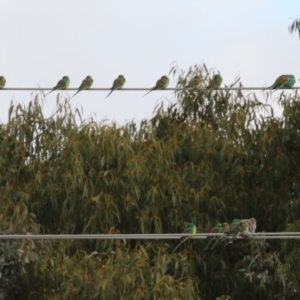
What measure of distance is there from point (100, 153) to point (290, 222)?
6.27ft

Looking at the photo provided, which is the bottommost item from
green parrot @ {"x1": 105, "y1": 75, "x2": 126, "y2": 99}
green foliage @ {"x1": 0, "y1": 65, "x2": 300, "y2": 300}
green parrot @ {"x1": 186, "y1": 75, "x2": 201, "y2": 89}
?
green foliage @ {"x1": 0, "y1": 65, "x2": 300, "y2": 300}

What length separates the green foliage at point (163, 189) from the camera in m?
11.8

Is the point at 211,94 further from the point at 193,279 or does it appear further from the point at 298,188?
the point at 193,279

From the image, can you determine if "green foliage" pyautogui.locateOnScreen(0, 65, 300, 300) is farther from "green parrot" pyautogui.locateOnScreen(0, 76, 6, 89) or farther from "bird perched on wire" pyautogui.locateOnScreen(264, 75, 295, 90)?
"bird perched on wire" pyautogui.locateOnScreen(264, 75, 295, 90)

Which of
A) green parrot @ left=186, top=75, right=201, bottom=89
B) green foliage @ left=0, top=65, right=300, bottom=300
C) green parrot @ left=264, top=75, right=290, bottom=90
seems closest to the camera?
green parrot @ left=264, top=75, right=290, bottom=90

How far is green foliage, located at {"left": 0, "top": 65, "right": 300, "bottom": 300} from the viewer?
464 inches

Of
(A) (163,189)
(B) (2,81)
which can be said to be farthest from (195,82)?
(B) (2,81)

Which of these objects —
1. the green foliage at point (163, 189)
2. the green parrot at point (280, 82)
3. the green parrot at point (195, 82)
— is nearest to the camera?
the green parrot at point (280, 82)

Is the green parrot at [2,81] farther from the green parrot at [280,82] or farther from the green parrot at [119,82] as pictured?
the green parrot at [280,82]

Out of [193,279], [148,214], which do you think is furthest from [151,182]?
[193,279]

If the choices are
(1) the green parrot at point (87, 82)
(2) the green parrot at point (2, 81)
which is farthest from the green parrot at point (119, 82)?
(2) the green parrot at point (2, 81)

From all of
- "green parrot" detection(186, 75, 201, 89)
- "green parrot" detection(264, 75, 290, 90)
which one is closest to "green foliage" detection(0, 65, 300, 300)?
"green parrot" detection(186, 75, 201, 89)

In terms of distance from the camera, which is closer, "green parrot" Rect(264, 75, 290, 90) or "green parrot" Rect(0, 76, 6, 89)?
"green parrot" Rect(264, 75, 290, 90)

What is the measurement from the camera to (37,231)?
11.6m
